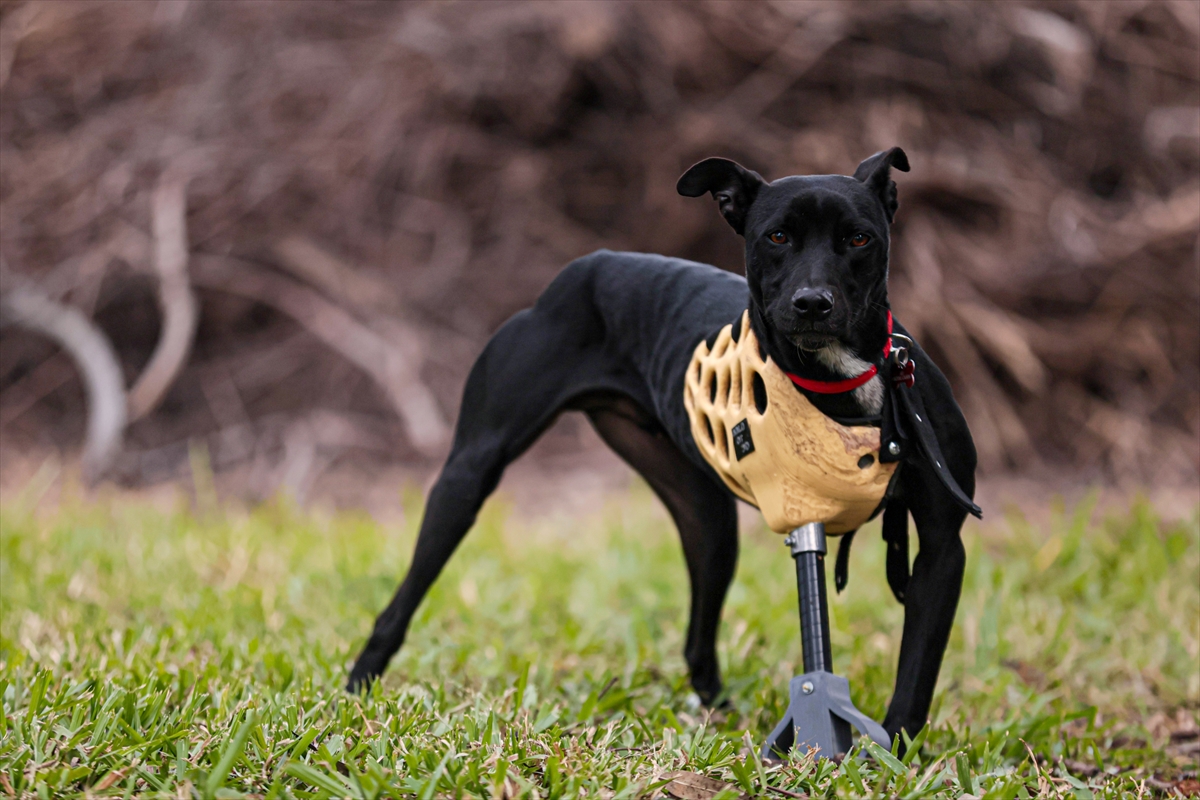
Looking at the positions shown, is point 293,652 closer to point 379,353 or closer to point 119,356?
point 379,353

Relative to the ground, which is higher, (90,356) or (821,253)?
(821,253)

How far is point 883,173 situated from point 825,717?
1197 mm

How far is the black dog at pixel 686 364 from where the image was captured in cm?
217

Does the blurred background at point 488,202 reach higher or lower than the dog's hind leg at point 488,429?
lower

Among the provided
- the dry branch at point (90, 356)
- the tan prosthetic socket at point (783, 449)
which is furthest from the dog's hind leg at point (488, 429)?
the dry branch at point (90, 356)

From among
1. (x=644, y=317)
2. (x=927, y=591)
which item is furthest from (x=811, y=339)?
(x=644, y=317)

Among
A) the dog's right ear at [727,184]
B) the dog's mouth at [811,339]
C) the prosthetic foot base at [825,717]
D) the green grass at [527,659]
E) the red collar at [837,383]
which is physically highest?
the dog's right ear at [727,184]

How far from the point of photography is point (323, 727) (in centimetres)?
242

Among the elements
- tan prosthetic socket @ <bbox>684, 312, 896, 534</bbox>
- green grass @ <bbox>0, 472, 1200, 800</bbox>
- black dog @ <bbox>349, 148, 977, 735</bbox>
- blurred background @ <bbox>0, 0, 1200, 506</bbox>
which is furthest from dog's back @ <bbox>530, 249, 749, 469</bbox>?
blurred background @ <bbox>0, 0, 1200, 506</bbox>

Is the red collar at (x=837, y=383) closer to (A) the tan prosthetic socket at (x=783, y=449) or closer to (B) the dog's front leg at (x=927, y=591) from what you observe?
(A) the tan prosthetic socket at (x=783, y=449)

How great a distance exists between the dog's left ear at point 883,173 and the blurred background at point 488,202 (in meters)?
4.31

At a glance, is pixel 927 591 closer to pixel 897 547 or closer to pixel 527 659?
pixel 897 547

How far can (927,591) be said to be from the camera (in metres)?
2.38

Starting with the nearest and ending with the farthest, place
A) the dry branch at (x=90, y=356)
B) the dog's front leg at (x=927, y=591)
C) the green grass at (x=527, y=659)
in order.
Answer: the green grass at (x=527, y=659), the dog's front leg at (x=927, y=591), the dry branch at (x=90, y=356)
